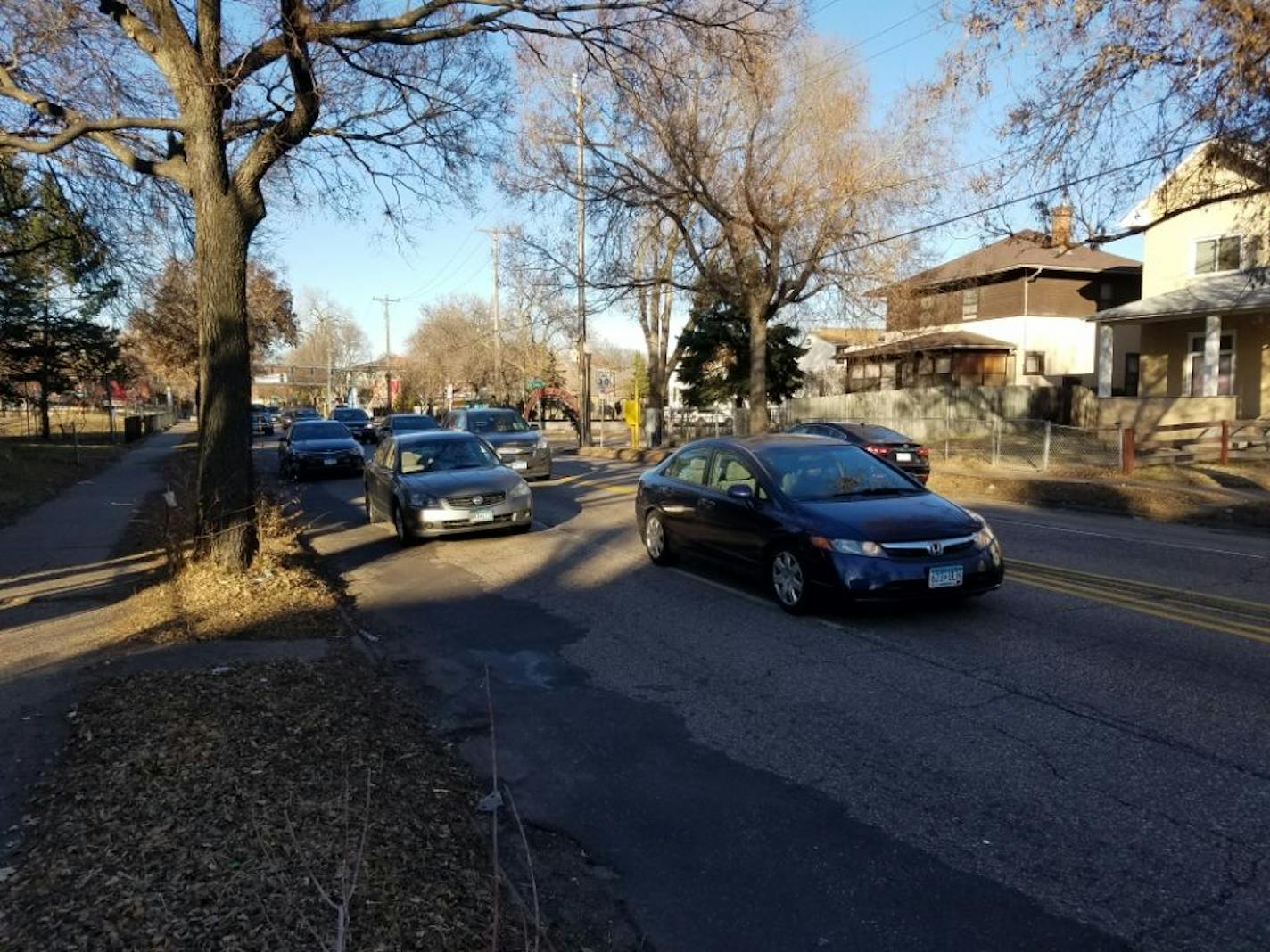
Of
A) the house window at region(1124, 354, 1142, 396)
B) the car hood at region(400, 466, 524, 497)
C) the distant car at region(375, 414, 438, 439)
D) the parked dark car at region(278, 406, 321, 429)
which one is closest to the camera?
the car hood at region(400, 466, 524, 497)

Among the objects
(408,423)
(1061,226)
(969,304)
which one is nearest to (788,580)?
(1061,226)

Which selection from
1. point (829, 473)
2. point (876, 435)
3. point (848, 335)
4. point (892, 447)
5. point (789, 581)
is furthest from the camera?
point (848, 335)

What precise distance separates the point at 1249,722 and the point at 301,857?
4.83 meters

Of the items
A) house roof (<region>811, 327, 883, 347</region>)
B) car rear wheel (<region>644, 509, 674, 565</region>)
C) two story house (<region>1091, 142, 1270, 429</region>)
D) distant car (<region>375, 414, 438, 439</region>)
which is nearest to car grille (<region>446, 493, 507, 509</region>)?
car rear wheel (<region>644, 509, 674, 565</region>)

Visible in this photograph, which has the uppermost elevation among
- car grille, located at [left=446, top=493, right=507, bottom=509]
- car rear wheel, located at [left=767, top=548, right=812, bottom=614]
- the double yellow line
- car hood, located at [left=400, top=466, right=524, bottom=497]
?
car hood, located at [left=400, top=466, right=524, bottom=497]

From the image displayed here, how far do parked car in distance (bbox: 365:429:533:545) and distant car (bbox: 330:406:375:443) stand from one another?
77.0ft

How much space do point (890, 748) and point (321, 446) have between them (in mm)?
20483

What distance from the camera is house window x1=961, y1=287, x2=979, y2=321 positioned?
139ft

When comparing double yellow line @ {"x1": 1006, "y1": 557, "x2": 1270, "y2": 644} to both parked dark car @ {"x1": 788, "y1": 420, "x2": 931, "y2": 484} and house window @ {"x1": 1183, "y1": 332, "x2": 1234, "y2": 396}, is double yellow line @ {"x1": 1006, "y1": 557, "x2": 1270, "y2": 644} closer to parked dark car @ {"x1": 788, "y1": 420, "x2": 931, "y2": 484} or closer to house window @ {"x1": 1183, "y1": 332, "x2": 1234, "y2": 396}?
parked dark car @ {"x1": 788, "y1": 420, "x2": 931, "y2": 484}

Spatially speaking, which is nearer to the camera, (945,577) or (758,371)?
(945,577)

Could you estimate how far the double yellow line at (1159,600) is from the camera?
6.98 meters

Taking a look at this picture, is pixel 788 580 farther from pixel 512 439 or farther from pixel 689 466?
pixel 512 439

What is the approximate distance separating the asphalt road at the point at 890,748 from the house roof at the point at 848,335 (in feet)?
88.2

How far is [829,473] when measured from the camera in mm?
8227
